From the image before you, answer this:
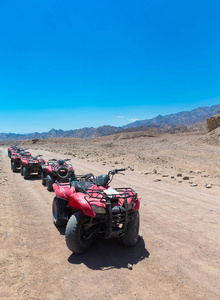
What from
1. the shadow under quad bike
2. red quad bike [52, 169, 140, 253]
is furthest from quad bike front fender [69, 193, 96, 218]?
the shadow under quad bike

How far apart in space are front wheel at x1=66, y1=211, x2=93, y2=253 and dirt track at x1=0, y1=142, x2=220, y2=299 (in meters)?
0.25

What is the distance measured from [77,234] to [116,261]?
34.5 inches

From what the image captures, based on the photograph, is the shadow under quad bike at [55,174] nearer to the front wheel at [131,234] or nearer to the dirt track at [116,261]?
the dirt track at [116,261]

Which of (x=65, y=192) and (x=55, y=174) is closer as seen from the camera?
(x=65, y=192)

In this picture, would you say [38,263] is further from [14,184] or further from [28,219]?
[14,184]

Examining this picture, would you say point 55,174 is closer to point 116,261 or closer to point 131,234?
point 131,234

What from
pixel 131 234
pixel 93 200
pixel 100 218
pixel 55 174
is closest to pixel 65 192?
pixel 93 200

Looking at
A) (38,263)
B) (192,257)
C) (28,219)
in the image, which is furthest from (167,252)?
(28,219)

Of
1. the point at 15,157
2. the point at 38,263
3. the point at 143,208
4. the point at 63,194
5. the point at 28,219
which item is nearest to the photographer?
the point at 38,263

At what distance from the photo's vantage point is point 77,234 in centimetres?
383

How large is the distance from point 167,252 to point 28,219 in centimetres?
372

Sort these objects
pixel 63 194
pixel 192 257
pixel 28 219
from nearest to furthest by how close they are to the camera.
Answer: pixel 192 257, pixel 63 194, pixel 28 219

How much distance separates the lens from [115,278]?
11.2 ft

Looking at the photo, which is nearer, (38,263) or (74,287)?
(74,287)
